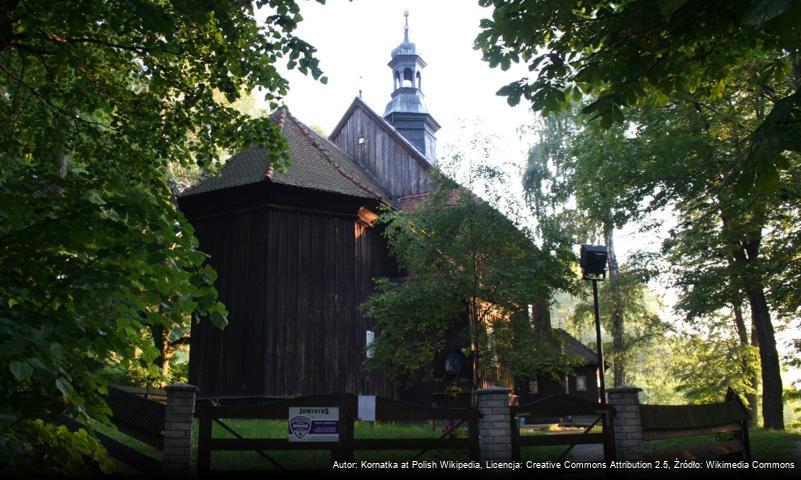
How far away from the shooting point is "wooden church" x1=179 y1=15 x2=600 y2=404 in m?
15.0

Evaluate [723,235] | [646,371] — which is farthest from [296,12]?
[646,371]

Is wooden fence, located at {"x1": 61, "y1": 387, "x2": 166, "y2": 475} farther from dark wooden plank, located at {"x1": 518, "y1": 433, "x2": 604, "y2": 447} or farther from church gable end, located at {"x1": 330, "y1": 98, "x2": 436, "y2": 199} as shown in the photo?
church gable end, located at {"x1": 330, "y1": 98, "x2": 436, "y2": 199}

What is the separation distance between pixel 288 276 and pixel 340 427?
8663 millimetres

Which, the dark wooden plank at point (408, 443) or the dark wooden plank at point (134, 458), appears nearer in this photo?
the dark wooden plank at point (134, 458)

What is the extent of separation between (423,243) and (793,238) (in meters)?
8.72

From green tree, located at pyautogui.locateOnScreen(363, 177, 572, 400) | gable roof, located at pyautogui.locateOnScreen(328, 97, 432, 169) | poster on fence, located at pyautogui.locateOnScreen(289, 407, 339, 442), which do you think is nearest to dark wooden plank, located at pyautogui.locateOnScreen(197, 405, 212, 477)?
poster on fence, located at pyautogui.locateOnScreen(289, 407, 339, 442)

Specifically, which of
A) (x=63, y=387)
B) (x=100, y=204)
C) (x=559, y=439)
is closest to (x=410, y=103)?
(x=559, y=439)

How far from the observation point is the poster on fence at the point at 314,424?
7133 millimetres

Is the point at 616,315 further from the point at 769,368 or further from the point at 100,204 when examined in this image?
the point at 100,204

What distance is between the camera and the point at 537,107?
6004mm

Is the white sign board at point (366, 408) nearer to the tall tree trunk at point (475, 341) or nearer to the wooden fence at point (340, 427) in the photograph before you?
the wooden fence at point (340, 427)

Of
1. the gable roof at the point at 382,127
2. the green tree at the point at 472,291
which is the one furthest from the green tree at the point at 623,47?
the gable roof at the point at 382,127

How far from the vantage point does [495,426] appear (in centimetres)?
791

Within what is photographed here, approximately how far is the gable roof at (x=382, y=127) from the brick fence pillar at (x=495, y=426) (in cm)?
1436
